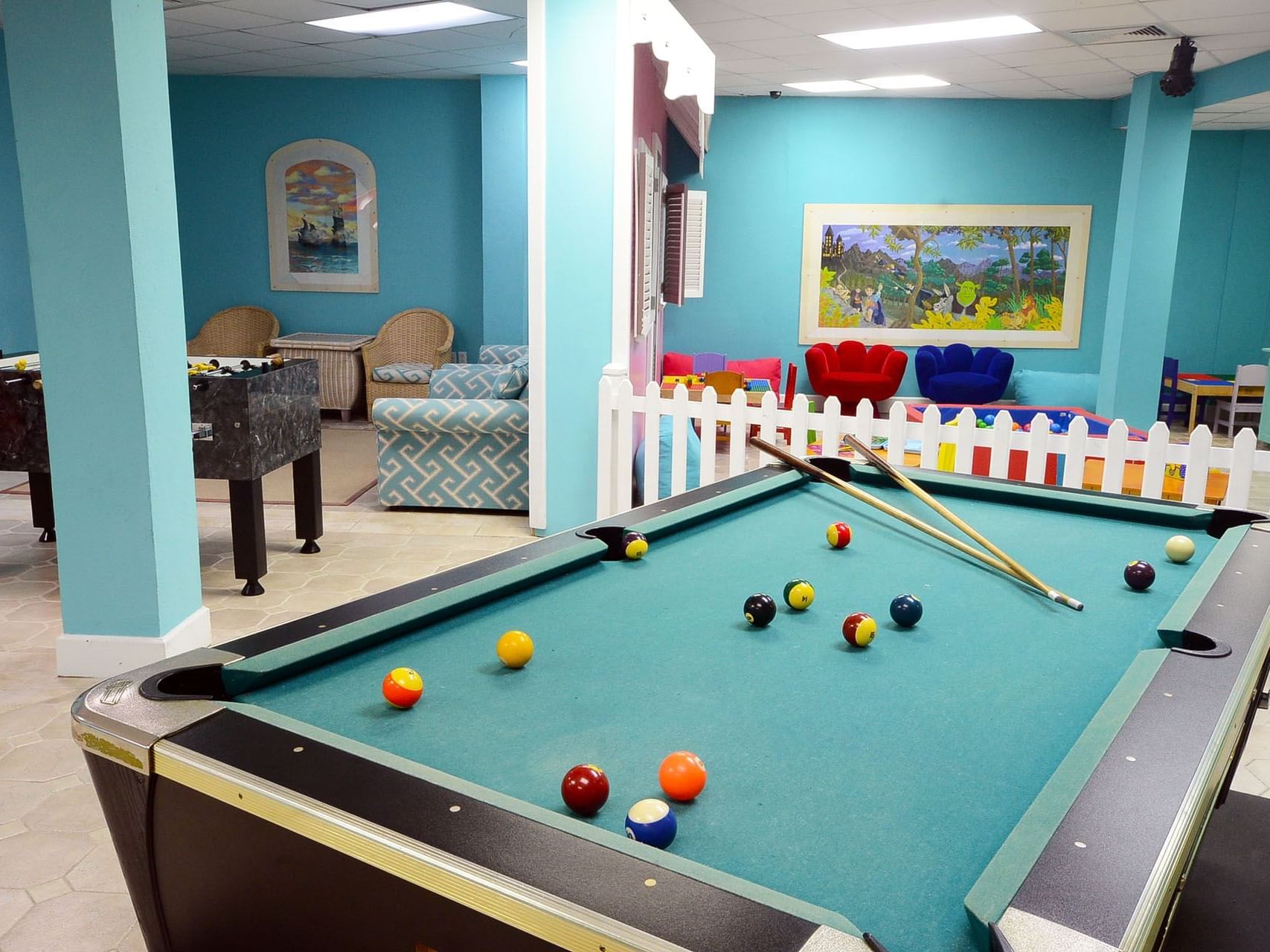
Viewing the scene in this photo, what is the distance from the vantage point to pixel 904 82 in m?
7.93

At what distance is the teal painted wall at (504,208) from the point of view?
26.6 ft

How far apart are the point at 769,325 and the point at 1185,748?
818cm

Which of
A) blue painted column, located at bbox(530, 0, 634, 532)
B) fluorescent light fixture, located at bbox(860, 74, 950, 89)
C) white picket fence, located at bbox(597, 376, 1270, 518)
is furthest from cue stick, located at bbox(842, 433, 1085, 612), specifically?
fluorescent light fixture, located at bbox(860, 74, 950, 89)

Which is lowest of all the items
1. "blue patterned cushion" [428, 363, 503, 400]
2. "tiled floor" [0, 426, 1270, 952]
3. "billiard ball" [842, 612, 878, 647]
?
"tiled floor" [0, 426, 1270, 952]

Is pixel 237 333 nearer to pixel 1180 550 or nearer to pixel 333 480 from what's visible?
pixel 333 480

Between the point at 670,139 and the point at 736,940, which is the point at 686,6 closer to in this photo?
the point at 670,139

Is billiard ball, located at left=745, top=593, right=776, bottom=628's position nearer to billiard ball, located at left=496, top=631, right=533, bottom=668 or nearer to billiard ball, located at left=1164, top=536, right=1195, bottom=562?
billiard ball, located at left=496, top=631, right=533, bottom=668

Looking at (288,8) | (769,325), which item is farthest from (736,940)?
(769,325)

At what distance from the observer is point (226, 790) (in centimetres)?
114

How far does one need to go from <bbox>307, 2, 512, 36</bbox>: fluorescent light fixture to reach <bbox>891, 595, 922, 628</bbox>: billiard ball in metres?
5.10

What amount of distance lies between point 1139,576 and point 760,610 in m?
0.83

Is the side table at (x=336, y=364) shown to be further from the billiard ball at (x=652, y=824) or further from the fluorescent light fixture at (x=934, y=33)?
the billiard ball at (x=652, y=824)

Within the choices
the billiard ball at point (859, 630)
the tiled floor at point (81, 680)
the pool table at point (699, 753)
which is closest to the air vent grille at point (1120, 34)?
the tiled floor at point (81, 680)

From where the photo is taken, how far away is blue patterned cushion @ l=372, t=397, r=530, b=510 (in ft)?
17.3
